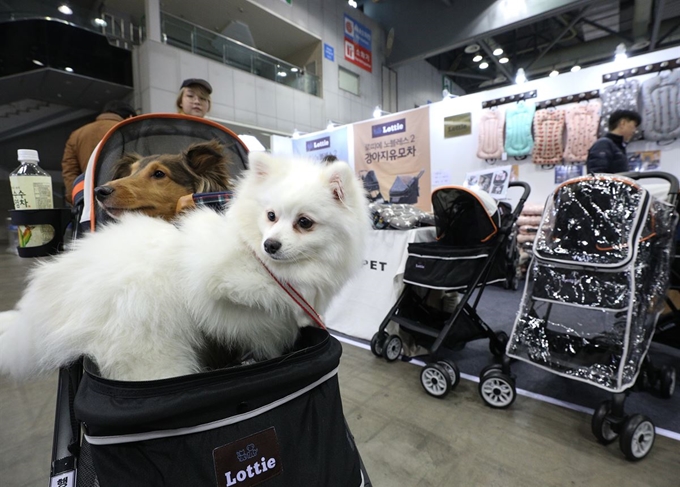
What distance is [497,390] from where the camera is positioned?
1760mm

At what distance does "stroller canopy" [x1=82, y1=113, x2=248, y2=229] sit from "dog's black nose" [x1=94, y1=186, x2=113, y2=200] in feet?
0.50

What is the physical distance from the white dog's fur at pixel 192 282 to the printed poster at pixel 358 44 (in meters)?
11.3

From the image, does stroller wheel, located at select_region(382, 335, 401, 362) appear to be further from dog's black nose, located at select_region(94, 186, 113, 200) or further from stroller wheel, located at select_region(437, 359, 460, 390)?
dog's black nose, located at select_region(94, 186, 113, 200)

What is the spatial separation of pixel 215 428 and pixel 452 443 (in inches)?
53.1

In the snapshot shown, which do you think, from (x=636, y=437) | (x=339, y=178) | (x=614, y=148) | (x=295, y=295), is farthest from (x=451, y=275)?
(x=614, y=148)

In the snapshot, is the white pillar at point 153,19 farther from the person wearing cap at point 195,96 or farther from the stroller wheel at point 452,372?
the stroller wheel at point 452,372

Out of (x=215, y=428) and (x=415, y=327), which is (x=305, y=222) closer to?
(x=215, y=428)

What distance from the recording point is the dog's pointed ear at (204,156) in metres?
1.14

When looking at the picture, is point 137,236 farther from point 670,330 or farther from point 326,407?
point 670,330

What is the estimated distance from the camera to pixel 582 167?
13.7 feet

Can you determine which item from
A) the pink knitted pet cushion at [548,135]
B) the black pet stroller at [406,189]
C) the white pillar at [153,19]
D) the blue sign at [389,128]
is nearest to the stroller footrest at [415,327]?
the pink knitted pet cushion at [548,135]

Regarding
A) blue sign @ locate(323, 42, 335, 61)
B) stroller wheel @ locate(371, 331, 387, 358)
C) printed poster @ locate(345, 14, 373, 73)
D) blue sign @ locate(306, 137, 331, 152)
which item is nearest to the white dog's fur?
stroller wheel @ locate(371, 331, 387, 358)

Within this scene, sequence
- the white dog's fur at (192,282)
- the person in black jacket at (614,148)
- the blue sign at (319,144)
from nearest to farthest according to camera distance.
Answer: the white dog's fur at (192,282)
the person in black jacket at (614,148)
the blue sign at (319,144)

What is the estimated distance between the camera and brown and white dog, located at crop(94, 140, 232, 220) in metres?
1.00
